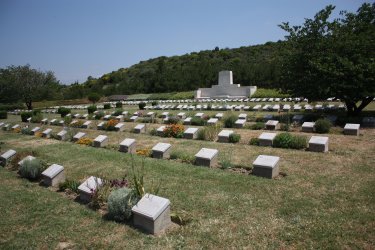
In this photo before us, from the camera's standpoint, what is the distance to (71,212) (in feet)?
20.4

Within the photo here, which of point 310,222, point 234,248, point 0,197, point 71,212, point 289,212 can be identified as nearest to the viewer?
point 234,248

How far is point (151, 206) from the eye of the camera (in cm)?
530

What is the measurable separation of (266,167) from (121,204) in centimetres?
376

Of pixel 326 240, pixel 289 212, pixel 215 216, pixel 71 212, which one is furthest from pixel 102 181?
pixel 326 240

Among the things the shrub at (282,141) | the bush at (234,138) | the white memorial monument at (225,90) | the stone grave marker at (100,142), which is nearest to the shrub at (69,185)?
the stone grave marker at (100,142)

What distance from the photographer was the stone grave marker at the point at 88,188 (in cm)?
655

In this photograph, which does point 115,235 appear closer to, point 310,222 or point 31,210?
point 31,210

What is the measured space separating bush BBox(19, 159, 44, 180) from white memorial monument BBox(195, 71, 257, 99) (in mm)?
31895

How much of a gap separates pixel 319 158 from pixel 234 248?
5388 millimetres

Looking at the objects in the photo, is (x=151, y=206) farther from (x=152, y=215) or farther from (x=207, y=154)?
(x=207, y=154)

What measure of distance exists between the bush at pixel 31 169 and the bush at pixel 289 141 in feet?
25.6

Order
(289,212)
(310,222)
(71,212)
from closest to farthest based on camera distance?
1. (310,222)
2. (289,212)
3. (71,212)

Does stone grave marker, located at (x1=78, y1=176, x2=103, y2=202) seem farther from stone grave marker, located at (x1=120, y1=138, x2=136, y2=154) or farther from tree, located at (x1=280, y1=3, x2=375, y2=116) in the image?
tree, located at (x1=280, y1=3, x2=375, y2=116)

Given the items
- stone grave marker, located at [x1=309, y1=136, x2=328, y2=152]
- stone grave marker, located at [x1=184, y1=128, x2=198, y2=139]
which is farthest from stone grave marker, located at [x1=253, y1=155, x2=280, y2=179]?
stone grave marker, located at [x1=184, y1=128, x2=198, y2=139]
